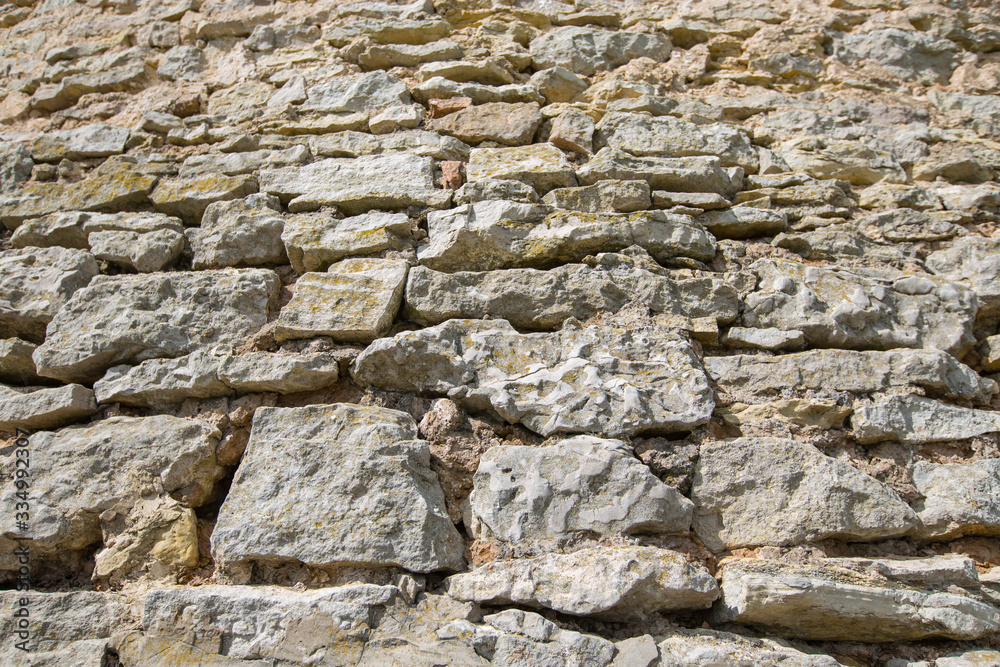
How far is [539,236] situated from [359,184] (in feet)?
2.75

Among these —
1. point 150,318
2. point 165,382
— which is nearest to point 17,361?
point 150,318

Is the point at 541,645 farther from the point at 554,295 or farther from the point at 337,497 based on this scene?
the point at 554,295

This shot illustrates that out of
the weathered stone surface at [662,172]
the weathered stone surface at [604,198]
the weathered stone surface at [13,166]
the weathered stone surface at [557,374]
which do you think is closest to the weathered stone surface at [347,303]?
the weathered stone surface at [557,374]

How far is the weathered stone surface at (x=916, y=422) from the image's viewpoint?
2.02 metres

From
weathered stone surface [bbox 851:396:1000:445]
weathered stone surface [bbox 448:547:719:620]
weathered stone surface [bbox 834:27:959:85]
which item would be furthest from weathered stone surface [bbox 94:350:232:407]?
weathered stone surface [bbox 834:27:959:85]

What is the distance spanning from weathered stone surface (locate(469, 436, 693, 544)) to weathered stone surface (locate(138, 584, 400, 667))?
15.1 inches

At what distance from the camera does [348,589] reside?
1682 mm

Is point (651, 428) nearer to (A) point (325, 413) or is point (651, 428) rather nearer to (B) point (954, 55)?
(A) point (325, 413)

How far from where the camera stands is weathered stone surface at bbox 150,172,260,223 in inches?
106

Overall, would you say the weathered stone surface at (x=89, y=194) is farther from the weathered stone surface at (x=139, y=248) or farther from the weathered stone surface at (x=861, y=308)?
the weathered stone surface at (x=861, y=308)

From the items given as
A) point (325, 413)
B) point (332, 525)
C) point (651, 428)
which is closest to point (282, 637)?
point (332, 525)

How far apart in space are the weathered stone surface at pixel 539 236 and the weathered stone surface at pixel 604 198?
0.31 ft

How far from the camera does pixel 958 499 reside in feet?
6.30

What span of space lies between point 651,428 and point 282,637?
123 cm
